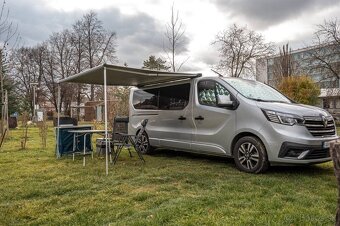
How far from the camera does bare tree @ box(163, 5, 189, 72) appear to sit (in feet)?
50.2

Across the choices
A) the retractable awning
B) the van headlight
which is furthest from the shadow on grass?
the retractable awning

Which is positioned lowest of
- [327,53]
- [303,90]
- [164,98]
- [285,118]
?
[285,118]

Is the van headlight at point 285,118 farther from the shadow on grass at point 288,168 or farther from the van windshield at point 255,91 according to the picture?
the shadow on grass at point 288,168

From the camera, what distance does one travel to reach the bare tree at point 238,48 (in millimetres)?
29422

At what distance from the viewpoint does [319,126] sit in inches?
232

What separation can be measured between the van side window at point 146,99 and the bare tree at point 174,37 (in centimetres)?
619

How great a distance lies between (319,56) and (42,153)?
78.8 feet

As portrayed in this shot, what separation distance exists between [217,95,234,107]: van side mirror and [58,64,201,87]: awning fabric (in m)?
1.04

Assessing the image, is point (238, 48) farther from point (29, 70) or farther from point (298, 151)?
point (29, 70)

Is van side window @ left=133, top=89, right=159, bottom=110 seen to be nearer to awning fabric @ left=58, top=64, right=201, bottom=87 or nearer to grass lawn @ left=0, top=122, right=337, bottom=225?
awning fabric @ left=58, top=64, right=201, bottom=87

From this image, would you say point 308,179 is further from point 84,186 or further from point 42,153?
point 42,153

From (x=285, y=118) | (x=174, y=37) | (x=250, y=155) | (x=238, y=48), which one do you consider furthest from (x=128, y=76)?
(x=238, y=48)

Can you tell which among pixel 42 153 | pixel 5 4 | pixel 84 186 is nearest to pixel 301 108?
pixel 84 186

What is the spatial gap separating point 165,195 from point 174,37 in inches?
457
